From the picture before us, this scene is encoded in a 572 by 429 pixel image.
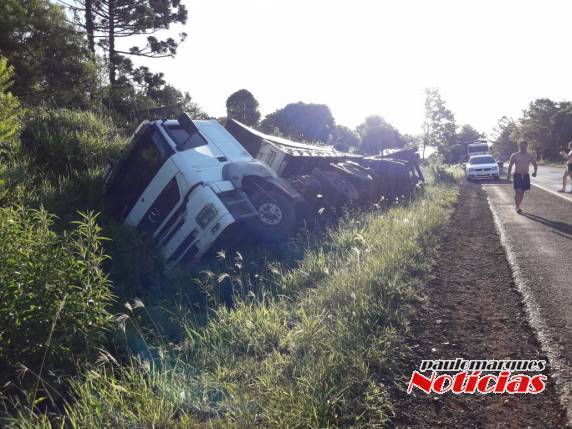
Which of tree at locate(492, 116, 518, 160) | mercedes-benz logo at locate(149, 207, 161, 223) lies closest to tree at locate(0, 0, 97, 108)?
mercedes-benz logo at locate(149, 207, 161, 223)

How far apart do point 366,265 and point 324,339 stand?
75.2 inches

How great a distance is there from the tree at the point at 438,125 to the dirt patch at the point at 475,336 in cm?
5619

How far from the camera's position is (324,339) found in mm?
3760

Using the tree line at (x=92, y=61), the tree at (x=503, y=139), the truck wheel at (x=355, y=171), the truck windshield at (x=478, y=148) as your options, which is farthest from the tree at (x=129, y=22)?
the tree at (x=503, y=139)

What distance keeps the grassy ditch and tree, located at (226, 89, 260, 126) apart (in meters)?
26.8

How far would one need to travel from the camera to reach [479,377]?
10.6 ft

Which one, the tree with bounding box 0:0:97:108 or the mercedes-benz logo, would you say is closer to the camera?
the mercedes-benz logo

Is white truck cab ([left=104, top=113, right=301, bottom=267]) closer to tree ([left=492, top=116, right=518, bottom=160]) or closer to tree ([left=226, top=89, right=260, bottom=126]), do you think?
tree ([left=226, top=89, right=260, bottom=126])

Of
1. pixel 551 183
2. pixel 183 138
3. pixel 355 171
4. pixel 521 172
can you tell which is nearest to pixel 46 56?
pixel 183 138

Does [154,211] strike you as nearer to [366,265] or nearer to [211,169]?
[211,169]

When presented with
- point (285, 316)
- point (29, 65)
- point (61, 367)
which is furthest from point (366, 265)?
point (29, 65)

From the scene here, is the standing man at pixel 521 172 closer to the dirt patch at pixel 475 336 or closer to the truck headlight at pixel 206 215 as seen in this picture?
the dirt patch at pixel 475 336

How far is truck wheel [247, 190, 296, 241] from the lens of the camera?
7.87 metres

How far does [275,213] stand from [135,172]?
2755mm
